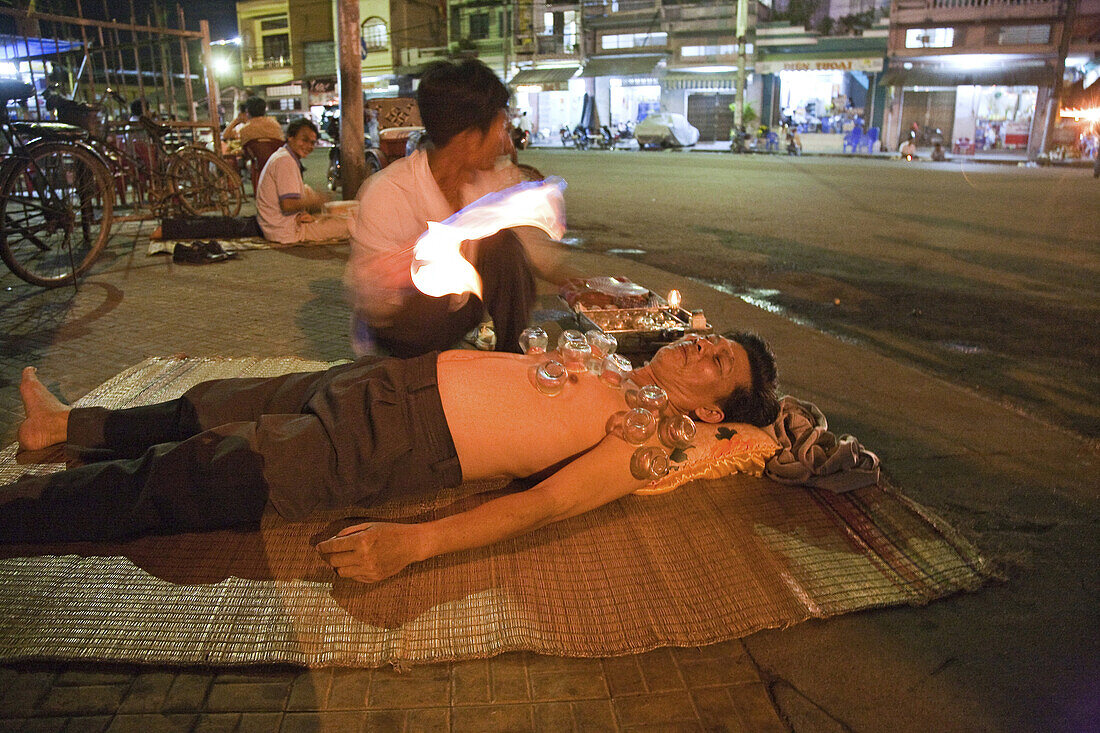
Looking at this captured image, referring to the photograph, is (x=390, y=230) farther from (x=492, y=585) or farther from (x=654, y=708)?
(x=654, y=708)

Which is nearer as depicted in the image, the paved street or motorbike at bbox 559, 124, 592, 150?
the paved street

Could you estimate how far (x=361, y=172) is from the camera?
10.1 metres

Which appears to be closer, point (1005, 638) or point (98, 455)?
point (1005, 638)

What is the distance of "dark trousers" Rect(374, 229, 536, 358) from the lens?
350cm

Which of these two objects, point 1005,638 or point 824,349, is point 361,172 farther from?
→ point 1005,638

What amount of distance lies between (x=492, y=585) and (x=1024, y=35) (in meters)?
37.7

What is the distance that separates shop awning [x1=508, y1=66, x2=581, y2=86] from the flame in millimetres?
37714

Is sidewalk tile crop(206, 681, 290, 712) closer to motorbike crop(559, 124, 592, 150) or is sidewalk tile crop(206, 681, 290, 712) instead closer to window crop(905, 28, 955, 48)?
motorbike crop(559, 124, 592, 150)

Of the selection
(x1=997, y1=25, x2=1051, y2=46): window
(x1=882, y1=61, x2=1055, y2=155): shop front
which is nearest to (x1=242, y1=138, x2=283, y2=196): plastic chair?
(x1=882, y1=61, x2=1055, y2=155): shop front

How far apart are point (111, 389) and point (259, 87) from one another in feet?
163

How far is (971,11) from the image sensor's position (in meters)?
31.4

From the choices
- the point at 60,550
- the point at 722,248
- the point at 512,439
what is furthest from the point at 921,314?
the point at 60,550

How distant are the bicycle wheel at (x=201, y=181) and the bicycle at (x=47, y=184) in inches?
122

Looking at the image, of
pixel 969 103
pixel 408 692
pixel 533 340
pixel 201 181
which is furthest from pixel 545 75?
pixel 408 692
